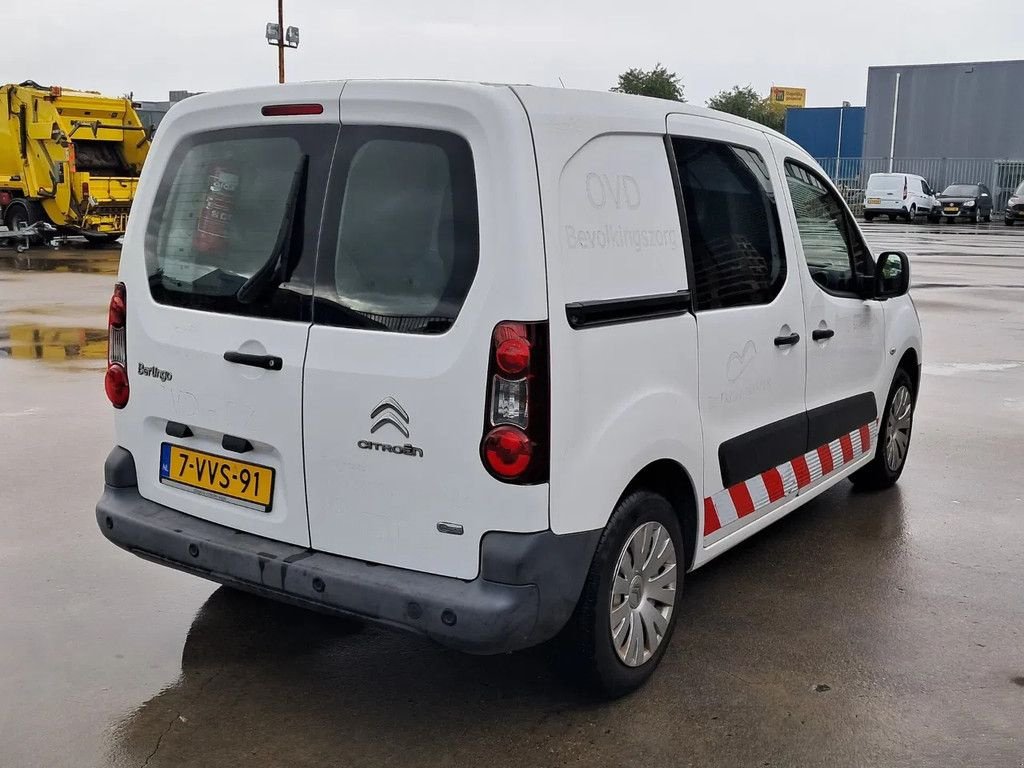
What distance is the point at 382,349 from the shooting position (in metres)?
3.21

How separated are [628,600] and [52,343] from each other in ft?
27.5

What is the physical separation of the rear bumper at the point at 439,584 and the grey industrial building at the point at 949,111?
5260 cm

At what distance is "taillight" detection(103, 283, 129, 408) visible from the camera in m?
3.89

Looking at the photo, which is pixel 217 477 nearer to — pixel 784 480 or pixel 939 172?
pixel 784 480

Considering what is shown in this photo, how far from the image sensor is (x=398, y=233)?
10.7ft

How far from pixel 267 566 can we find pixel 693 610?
1811 mm

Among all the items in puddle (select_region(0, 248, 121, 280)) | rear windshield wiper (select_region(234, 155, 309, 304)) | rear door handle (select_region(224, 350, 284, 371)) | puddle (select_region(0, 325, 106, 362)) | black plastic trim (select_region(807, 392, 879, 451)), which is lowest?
puddle (select_region(0, 325, 106, 362))

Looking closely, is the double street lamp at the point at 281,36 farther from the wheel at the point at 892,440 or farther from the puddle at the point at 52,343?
the wheel at the point at 892,440

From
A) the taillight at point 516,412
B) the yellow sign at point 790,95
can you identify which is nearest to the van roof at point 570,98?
the taillight at point 516,412

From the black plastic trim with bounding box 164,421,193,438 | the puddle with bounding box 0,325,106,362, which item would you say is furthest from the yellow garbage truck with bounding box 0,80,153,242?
the black plastic trim with bounding box 164,421,193,438

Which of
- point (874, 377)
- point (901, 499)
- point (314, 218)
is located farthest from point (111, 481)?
point (901, 499)

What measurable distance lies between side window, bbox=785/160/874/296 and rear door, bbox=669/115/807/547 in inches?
8.7

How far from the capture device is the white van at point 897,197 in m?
40.1

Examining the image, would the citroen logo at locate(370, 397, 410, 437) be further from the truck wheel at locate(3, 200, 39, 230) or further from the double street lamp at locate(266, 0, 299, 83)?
the double street lamp at locate(266, 0, 299, 83)
